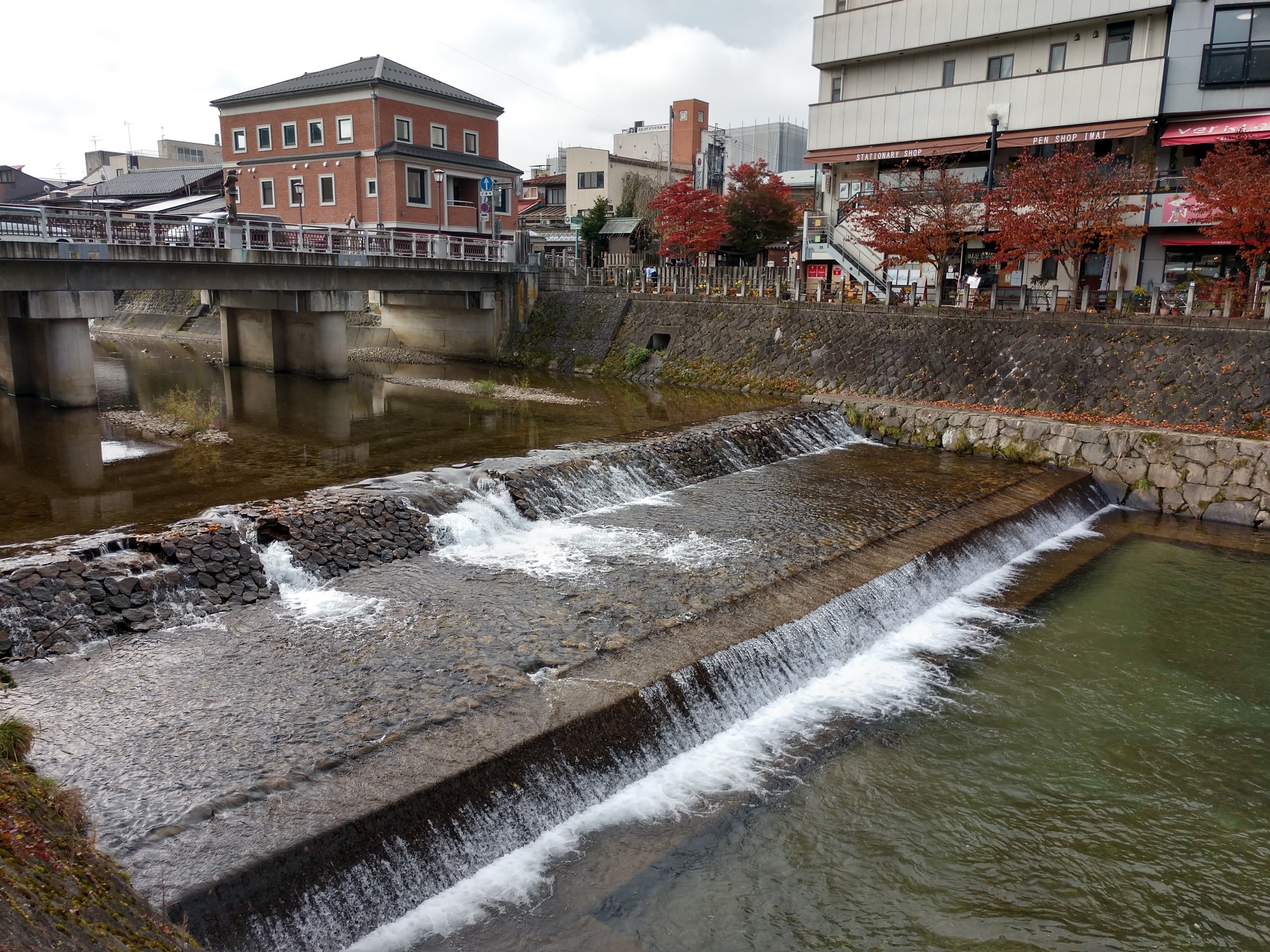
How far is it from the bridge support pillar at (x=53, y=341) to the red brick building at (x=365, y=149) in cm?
1937

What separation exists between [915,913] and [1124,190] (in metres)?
26.1

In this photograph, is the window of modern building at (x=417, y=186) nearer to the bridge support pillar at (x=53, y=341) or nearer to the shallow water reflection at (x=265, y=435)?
the shallow water reflection at (x=265, y=435)

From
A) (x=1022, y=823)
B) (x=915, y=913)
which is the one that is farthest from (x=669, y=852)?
(x=1022, y=823)

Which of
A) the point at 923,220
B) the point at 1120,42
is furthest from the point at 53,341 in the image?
the point at 1120,42

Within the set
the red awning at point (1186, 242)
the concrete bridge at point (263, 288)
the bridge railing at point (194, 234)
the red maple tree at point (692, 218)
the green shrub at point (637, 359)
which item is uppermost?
the red maple tree at point (692, 218)

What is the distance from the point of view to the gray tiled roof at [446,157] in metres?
41.2

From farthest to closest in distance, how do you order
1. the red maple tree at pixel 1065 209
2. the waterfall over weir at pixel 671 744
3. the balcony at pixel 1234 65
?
the balcony at pixel 1234 65 < the red maple tree at pixel 1065 209 < the waterfall over weir at pixel 671 744

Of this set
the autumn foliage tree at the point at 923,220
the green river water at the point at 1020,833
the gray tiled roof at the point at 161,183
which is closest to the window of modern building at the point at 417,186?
the gray tiled roof at the point at 161,183

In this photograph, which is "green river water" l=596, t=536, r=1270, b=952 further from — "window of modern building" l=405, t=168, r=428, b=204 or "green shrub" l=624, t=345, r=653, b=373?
"window of modern building" l=405, t=168, r=428, b=204

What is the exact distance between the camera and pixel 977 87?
30984mm

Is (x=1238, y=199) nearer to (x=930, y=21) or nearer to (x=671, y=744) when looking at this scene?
(x=930, y=21)

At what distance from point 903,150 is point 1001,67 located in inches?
170

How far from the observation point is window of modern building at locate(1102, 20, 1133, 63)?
1129 inches

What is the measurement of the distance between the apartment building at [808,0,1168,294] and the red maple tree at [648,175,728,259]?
5.16 metres
